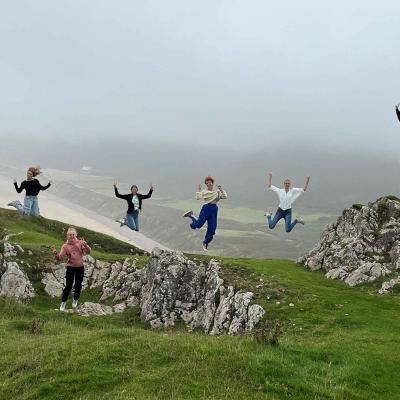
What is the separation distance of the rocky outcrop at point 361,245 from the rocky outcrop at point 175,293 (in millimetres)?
10049

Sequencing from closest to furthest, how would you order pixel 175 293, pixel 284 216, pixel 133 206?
pixel 133 206 → pixel 284 216 → pixel 175 293

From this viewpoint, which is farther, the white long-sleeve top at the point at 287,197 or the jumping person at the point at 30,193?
the white long-sleeve top at the point at 287,197

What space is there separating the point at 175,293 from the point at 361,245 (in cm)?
1646

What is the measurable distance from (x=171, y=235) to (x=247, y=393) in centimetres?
18647

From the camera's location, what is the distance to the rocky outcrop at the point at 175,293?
3056 cm

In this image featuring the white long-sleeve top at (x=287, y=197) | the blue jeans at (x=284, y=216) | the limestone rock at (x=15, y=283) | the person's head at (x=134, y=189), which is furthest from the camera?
the limestone rock at (x=15, y=283)

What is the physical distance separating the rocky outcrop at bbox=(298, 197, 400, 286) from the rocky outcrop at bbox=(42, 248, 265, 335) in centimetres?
1005

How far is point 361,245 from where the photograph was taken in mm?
38875

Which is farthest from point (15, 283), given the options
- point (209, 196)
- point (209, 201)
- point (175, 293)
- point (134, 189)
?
point (209, 196)

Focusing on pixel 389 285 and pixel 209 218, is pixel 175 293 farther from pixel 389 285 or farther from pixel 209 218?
pixel 389 285

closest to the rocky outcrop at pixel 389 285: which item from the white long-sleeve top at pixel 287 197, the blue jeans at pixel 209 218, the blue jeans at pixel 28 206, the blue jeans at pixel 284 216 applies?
the blue jeans at pixel 284 216

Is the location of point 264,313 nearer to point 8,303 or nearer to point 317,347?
point 317,347

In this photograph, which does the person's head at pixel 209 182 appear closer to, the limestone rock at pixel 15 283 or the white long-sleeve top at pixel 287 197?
the white long-sleeve top at pixel 287 197

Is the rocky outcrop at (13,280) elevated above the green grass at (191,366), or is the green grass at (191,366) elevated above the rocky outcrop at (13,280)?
the green grass at (191,366)
